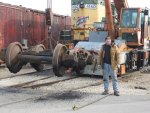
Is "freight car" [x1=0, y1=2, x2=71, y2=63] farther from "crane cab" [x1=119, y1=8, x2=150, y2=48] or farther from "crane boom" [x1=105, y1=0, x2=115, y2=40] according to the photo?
"crane cab" [x1=119, y1=8, x2=150, y2=48]

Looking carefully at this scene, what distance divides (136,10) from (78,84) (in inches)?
200

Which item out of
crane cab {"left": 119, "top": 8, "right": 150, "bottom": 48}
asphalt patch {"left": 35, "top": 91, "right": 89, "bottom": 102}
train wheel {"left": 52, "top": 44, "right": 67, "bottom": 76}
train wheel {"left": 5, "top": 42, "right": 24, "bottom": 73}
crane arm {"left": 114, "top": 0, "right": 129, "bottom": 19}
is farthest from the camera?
crane arm {"left": 114, "top": 0, "right": 129, "bottom": 19}

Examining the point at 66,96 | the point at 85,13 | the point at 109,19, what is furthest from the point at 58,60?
the point at 85,13

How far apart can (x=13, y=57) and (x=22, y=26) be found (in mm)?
10768

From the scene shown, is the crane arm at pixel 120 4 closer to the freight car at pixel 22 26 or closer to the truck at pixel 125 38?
the truck at pixel 125 38

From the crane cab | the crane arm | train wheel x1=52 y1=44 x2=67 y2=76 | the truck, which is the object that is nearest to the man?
train wheel x1=52 y1=44 x2=67 y2=76

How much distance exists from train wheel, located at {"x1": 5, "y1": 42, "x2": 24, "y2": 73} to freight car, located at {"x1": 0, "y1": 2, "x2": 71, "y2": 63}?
6816mm

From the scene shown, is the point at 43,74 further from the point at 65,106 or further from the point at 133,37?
the point at 65,106

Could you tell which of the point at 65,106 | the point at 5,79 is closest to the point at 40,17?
the point at 5,79

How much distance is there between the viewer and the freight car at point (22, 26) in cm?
2248

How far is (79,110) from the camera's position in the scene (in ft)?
34.4

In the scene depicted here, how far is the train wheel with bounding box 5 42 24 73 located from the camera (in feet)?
44.5

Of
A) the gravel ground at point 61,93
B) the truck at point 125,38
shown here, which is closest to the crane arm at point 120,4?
the truck at point 125,38

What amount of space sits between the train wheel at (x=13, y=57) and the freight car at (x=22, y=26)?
6.82m
